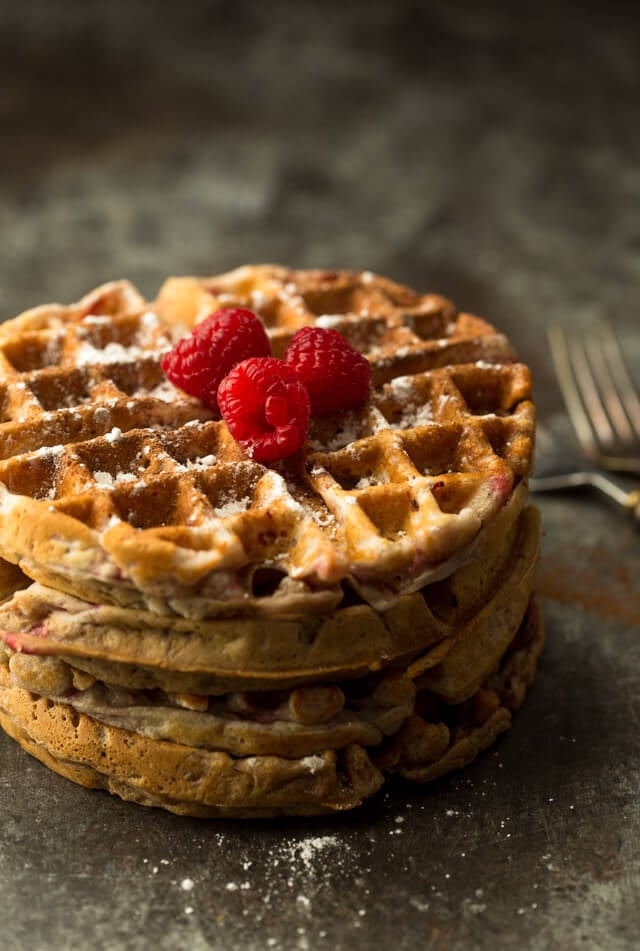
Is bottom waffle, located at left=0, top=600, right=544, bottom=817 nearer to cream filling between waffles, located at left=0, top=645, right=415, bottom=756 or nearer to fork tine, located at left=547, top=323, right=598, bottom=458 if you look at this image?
cream filling between waffles, located at left=0, top=645, right=415, bottom=756

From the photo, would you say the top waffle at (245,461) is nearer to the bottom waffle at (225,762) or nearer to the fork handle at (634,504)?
the bottom waffle at (225,762)

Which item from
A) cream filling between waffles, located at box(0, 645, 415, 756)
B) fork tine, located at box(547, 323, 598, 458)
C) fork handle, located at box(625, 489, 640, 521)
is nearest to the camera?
cream filling between waffles, located at box(0, 645, 415, 756)

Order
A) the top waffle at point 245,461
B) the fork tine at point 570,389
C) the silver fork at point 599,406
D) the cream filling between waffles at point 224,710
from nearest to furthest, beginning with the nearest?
the top waffle at point 245,461 → the cream filling between waffles at point 224,710 → the silver fork at point 599,406 → the fork tine at point 570,389

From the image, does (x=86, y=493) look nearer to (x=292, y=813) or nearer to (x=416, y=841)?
(x=292, y=813)

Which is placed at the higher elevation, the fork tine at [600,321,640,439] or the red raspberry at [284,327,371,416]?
the red raspberry at [284,327,371,416]

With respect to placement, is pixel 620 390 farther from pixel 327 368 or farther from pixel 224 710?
pixel 224 710

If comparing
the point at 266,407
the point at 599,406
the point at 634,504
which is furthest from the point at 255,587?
the point at 599,406

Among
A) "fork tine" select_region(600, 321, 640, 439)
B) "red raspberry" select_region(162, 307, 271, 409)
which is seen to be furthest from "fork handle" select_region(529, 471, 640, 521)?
"red raspberry" select_region(162, 307, 271, 409)

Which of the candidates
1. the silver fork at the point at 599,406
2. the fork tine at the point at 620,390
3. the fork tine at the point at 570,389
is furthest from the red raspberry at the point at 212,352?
the fork tine at the point at 620,390
